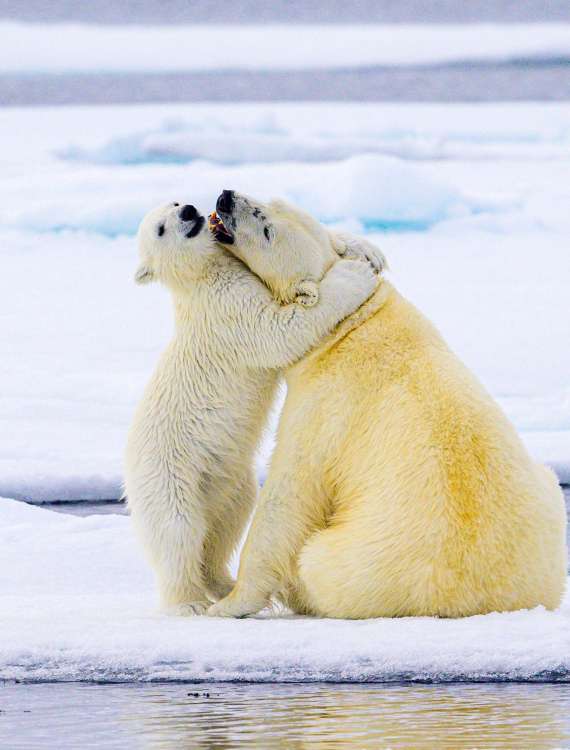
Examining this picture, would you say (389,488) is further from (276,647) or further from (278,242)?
(278,242)

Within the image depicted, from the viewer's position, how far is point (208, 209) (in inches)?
571

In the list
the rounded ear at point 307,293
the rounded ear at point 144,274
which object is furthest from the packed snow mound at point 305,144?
the rounded ear at point 307,293

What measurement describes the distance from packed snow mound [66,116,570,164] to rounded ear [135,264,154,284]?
59.1 ft

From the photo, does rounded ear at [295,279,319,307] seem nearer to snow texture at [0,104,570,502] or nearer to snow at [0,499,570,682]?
snow at [0,499,570,682]

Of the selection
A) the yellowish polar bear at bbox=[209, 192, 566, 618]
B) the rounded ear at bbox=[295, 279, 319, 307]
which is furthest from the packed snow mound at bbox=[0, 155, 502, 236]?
Answer: the yellowish polar bear at bbox=[209, 192, 566, 618]

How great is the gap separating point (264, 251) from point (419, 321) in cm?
52

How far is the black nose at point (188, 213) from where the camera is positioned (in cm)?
431

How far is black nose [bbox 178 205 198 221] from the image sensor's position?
431 cm

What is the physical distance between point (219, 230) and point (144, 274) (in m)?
0.34

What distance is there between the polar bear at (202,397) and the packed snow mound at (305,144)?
59.9ft

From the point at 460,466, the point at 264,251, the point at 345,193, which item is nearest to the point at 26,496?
the point at 264,251

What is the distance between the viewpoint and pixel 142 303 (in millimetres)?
14664

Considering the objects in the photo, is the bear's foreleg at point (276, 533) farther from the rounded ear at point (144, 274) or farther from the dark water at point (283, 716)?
the rounded ear at point (144, 274)

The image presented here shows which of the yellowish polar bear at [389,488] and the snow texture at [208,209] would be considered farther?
the snow texture at [208,209]
